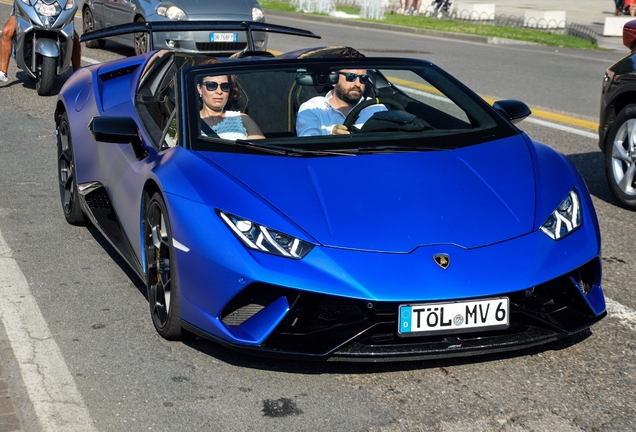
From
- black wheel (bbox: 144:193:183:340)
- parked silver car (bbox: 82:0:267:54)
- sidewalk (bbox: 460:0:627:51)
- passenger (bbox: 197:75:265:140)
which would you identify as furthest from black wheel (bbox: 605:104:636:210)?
sidewalk (bbox: 460:0:627:51)

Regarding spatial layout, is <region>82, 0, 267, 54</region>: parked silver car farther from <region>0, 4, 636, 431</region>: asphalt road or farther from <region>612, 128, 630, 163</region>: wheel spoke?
<region>0, 4, 636, 431</region>: asphalt road

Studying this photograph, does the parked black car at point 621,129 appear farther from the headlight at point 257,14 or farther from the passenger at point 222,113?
the headlight at point 257,14

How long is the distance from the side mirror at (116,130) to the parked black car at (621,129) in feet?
12.3

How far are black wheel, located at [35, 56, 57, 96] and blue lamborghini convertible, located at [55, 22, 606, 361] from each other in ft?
20.5

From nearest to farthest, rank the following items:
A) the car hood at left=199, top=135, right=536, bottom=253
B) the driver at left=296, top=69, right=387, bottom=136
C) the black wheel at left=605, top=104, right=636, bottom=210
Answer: the car hood at left=199, top=135, right=536, bottom=253, the driver at left=296, top=69, right=387, bottom=136, the black wheel at left=605, top=104, right=636, bottom=210

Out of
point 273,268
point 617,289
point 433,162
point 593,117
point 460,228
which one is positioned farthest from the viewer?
point 593,117

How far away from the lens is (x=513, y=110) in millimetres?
5691

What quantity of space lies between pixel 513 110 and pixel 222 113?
66.0 inches

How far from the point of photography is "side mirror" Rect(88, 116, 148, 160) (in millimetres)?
5039

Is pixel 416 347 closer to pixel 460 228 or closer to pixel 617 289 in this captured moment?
pixel 460 228

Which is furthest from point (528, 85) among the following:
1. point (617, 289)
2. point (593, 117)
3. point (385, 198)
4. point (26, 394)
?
point (26, 394)

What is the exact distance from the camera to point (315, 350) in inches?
157

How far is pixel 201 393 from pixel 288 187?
954mm

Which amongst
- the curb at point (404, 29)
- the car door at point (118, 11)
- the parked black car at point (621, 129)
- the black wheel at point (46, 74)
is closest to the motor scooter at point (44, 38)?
the black wheel at point (46, 74)
